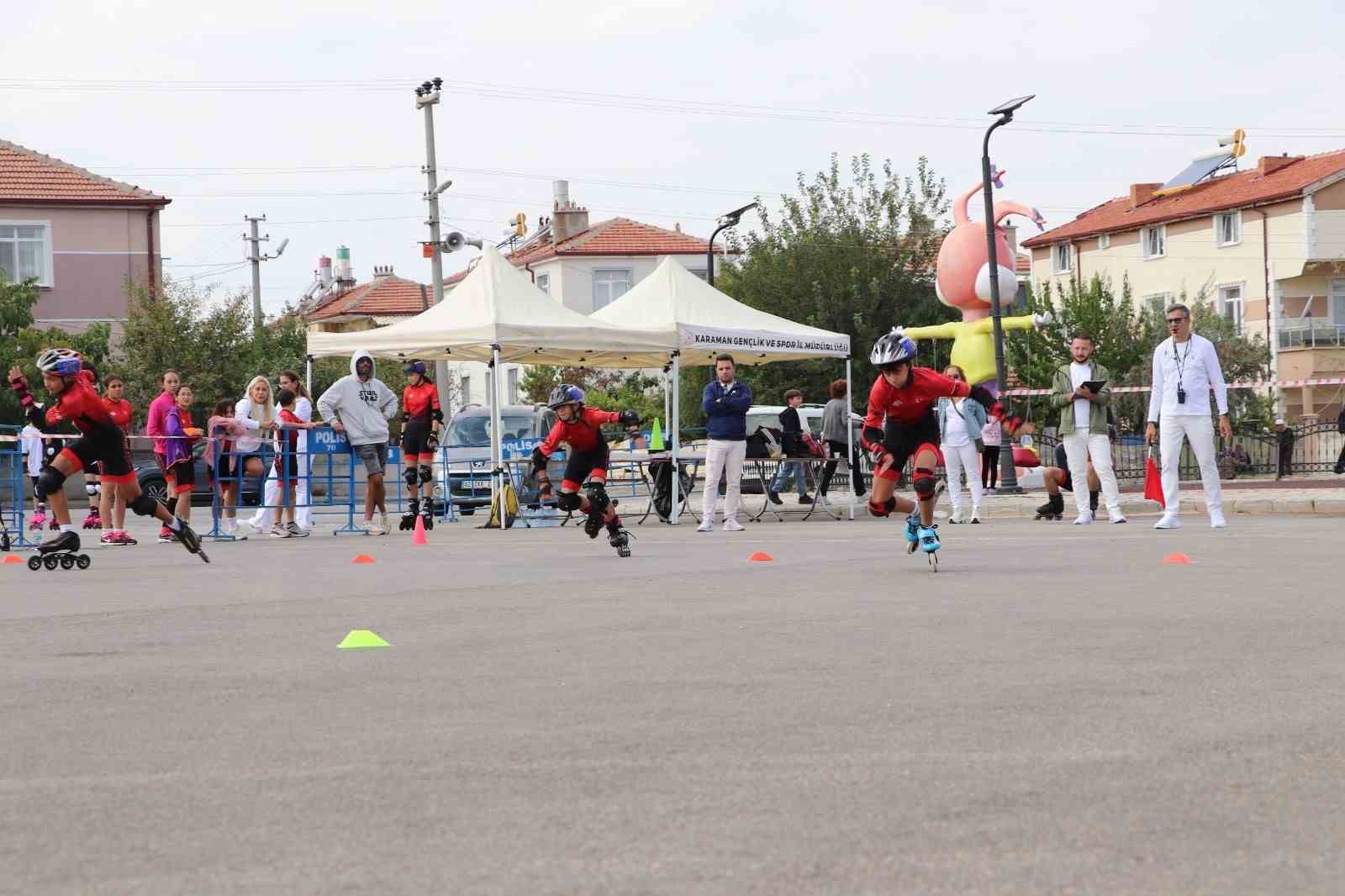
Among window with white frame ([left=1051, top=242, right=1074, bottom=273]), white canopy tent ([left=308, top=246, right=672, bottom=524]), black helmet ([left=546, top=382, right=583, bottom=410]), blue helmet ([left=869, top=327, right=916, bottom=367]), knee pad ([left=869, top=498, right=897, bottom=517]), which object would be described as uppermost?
window with white frame ([left=1051, top=242, right=1074, bottom=273])

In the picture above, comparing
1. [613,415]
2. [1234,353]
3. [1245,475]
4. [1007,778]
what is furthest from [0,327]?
[1007,778]

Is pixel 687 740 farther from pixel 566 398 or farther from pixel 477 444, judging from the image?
pixel 477 444

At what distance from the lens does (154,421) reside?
64.4 feet

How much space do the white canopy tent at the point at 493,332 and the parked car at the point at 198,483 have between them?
2.05 meters

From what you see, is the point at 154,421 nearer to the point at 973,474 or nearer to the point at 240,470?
the point at 240,470

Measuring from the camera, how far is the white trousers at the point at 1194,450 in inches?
702

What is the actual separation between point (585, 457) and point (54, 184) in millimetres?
37435

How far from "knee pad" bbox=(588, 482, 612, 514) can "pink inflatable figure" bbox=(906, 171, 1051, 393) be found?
16449 millimetres

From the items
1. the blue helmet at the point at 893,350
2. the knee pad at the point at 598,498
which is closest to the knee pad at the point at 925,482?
the blue helmet at the point at 893,350

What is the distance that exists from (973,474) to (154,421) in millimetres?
8842

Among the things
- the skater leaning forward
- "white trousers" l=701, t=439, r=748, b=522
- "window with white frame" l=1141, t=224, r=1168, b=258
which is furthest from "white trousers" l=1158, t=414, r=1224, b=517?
"window with white frame" l=1141, t=224, r=1168, b=258

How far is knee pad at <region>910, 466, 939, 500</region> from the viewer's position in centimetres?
1305

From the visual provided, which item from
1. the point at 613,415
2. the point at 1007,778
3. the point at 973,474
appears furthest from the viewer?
the point at 973,474

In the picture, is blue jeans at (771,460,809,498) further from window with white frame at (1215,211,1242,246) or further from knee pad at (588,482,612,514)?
window with white frame at (1215,211,1242,246)
